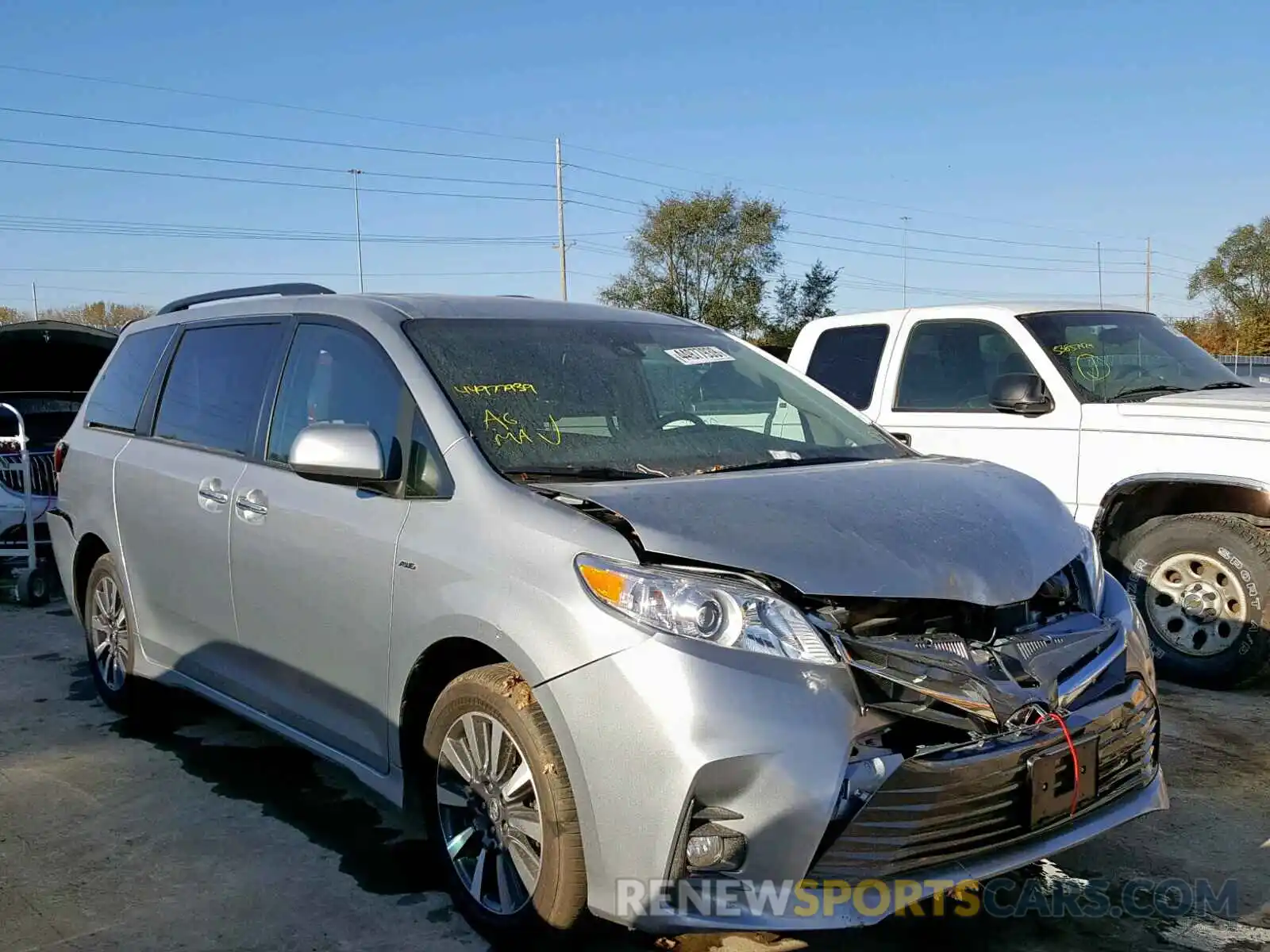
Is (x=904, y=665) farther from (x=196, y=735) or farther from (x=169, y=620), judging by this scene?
(x=196, y=735)

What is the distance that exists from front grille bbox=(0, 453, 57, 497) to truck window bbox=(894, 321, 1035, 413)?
648 cm

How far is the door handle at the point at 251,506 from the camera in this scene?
13.2ft

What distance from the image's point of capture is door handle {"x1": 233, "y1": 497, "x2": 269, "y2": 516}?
4.04 m

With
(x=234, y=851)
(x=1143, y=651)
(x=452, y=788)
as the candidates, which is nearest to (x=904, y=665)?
(x=1143, y=651)

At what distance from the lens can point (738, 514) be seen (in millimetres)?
3021

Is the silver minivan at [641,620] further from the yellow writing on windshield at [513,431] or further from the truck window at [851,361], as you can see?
the truck window at [851,361]

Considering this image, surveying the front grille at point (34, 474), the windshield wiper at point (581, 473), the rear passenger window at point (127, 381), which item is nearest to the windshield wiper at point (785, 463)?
the windshield wiper at point (581, 473)

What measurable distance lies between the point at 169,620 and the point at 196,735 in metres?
0.72

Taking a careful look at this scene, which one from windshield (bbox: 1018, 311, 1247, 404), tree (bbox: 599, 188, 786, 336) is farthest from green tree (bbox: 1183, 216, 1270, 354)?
windshield (bbox: 1018, 311, 1247, 404)

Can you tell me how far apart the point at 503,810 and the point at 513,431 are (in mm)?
1112

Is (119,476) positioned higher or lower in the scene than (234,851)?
higher

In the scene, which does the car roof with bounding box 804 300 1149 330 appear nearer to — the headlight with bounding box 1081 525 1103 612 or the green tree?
the headlight with bounding box 1081 525 1103 612

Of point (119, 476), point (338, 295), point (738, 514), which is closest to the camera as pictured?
point (738, 514)

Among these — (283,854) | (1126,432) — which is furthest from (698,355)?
(1126,432)
